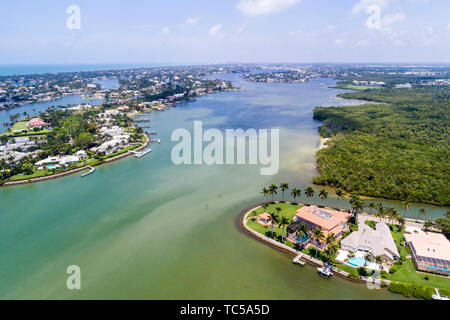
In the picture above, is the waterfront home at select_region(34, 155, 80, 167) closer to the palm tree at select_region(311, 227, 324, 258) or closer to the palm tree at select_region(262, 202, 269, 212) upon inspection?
the palm tree at select_region(262, 202, 269, 212)

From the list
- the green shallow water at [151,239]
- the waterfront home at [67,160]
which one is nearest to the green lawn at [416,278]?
the green shallow water at [151,239]

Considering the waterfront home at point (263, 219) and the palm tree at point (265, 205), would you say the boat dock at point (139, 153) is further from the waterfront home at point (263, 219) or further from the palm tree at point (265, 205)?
the waterfront home at point (263, 219)

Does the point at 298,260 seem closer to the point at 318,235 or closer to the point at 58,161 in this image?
the point at 318,235

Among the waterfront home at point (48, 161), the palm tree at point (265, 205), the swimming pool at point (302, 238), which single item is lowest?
the swimming pool at point (302, 238)

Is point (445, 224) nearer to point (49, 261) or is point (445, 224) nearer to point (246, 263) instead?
point (246, 263)
